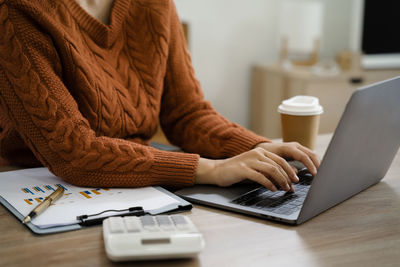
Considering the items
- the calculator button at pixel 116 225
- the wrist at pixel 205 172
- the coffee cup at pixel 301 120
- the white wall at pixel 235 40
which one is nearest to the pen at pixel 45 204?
the calculator button at pixel 116 225

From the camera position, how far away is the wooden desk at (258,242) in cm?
54

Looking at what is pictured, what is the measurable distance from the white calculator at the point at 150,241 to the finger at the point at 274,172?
0.77 feet

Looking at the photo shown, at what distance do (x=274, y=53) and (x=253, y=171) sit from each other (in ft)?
8.34

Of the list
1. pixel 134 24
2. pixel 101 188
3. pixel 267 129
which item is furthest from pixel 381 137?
pixel 267 129

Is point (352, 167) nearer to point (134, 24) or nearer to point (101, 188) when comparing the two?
point (101, 188)

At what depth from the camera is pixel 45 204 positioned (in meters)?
0.67

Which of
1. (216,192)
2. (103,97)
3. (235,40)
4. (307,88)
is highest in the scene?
(103,97)

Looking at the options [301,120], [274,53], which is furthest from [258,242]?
[274,53]

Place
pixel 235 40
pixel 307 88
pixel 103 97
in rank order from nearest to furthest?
pixel 103 97
pixel 307 88
pixel 235 40

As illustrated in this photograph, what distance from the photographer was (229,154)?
99 centimetres

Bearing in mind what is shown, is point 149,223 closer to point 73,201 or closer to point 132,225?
point 132,225

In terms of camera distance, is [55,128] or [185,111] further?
[185,111]

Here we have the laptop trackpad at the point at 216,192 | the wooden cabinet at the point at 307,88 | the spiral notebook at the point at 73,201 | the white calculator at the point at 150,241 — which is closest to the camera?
the white calculator at the point at 150,241

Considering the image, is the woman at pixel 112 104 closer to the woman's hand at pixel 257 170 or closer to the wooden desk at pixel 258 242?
the woman's hand at pixel 257 170
